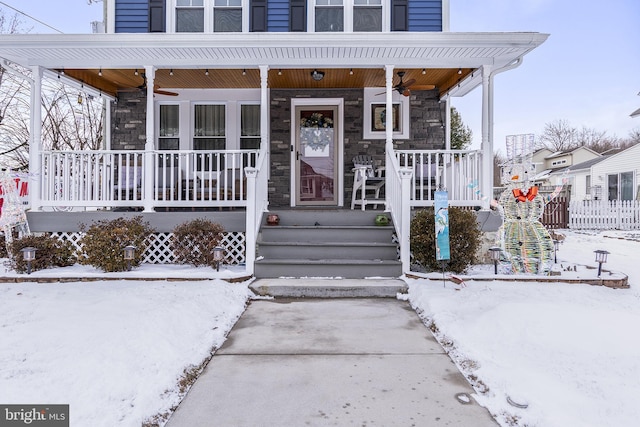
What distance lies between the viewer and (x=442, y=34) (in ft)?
19.7

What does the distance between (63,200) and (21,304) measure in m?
2.91

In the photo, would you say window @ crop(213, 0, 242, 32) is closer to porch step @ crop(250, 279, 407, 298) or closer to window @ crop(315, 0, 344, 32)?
window @ crop(315, 0, 344, 32)

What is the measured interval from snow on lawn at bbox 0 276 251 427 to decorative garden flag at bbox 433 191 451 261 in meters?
2.50

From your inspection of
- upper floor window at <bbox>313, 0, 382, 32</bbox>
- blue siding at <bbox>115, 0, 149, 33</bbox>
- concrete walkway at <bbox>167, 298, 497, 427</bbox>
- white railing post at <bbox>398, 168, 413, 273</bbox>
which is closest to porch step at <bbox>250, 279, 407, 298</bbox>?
white railing post at <bbox>398, 168, 413, 273</bbox>

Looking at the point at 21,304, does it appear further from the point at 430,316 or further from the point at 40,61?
the point at 40,61

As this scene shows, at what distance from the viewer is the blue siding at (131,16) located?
28.0ft

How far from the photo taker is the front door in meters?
8.66

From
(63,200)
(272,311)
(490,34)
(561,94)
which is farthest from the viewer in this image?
(561,94)

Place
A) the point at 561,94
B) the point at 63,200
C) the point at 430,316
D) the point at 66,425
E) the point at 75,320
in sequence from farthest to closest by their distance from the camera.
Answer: the point at 561,94
the point at 63,200
the point at 430,316
the point at 75,320
the point at 66,425

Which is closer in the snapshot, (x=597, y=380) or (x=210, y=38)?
(x=597, y=380)

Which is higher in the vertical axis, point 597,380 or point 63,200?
point 63,200

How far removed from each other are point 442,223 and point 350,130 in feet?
14.0

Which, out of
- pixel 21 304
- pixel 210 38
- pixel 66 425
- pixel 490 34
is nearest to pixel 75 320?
pixel 21 304

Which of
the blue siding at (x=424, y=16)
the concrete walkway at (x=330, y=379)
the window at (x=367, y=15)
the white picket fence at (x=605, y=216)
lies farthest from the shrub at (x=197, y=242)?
the white picket fence at (x=605, y=216)
